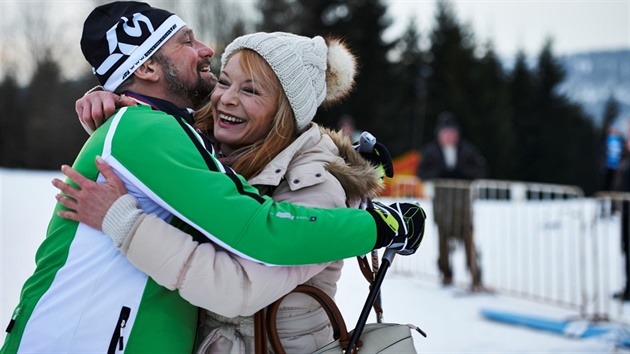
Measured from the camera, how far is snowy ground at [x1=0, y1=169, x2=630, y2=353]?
19.1ft

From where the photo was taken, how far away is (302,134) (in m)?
2.25

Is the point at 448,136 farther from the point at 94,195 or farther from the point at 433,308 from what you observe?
the point at 94,195

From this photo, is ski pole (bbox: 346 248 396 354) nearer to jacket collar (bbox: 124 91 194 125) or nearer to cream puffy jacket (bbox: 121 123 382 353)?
cream puffy jacket (bbox: 121 123 382 353)

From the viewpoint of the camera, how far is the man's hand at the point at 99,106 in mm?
2068

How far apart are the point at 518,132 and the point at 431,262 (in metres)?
32.7

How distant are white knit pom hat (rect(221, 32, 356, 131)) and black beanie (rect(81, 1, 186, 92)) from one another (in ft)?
0.92

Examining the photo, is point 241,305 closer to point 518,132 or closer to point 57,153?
point 57,153

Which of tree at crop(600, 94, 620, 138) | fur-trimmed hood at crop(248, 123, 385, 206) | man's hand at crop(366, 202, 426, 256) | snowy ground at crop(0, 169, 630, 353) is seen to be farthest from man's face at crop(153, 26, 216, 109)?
tree at crop(600, 94, 620, 138)

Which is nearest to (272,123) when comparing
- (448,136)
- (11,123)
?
(448,136)

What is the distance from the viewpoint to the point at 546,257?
31.7ft

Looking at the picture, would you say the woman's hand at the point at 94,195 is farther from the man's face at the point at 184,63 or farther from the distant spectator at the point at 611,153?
the distant spectator at the point at 611,153

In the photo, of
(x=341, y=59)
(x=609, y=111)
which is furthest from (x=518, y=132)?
(x=341, y=59)

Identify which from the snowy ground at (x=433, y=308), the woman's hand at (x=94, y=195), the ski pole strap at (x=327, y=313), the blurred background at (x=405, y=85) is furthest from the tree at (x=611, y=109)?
the woman's hand at (x=94, y=195)

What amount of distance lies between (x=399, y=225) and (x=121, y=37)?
42.5 inches
